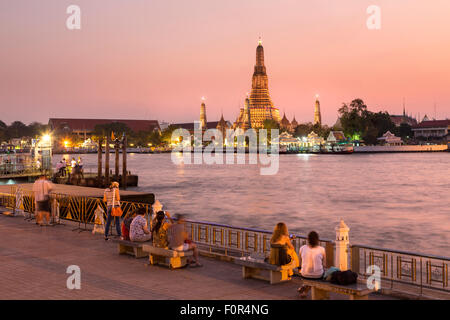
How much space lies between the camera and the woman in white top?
377 inches

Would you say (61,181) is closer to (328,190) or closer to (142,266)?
(328,190)

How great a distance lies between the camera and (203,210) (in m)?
42.8

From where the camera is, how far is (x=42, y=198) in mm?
18484

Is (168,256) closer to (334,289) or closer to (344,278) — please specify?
(334,289)

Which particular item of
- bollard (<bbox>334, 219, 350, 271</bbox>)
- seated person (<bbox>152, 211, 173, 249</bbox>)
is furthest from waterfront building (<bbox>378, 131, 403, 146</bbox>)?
bollard (<bbox>334, 219, 350, 271</bbox>)

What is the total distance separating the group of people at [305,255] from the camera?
9.59 metres

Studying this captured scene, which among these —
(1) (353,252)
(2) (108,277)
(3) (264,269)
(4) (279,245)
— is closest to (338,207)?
(1) (353,252)

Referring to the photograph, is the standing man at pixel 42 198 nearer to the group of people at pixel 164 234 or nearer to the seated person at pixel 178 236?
the group of people at pixel 164 234

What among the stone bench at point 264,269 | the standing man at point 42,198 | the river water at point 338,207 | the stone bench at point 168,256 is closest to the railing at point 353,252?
the standing man at point 42,198

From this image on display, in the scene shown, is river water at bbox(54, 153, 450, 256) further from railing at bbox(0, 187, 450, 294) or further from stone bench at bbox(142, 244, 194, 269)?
stone bench at bbox(142, 244, 194, 269)

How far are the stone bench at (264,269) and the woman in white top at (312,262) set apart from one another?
0.94 m

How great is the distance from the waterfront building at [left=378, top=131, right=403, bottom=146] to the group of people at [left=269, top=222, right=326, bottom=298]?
190513 millimetres

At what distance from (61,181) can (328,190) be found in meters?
31.2
